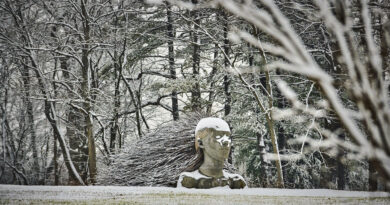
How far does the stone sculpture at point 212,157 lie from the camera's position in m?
6.05

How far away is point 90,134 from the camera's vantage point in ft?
32.9

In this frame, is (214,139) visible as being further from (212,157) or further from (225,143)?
(212,157)

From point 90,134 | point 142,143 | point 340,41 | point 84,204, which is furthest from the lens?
point 90,134

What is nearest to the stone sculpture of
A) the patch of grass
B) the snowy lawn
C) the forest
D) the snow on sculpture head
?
the snow on sculpture head

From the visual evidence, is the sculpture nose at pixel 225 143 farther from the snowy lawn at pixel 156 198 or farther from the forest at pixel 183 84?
the snowy lawn at pixel 156 198

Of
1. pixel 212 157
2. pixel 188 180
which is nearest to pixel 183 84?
pixel 212 157

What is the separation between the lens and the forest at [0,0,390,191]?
1.78 meters

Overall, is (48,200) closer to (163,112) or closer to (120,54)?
(120,54)

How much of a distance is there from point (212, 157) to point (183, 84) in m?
5.09

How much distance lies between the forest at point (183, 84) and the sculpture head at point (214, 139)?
63 centimetres

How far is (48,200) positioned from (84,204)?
0.52 meters

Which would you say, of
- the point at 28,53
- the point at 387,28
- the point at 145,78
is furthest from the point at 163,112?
the point at 387,28

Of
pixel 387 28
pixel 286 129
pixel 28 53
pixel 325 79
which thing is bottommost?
pixel 286 129

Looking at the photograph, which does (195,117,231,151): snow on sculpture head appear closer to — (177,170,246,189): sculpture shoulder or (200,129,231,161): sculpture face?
(200,129,231,161): sculpture face
